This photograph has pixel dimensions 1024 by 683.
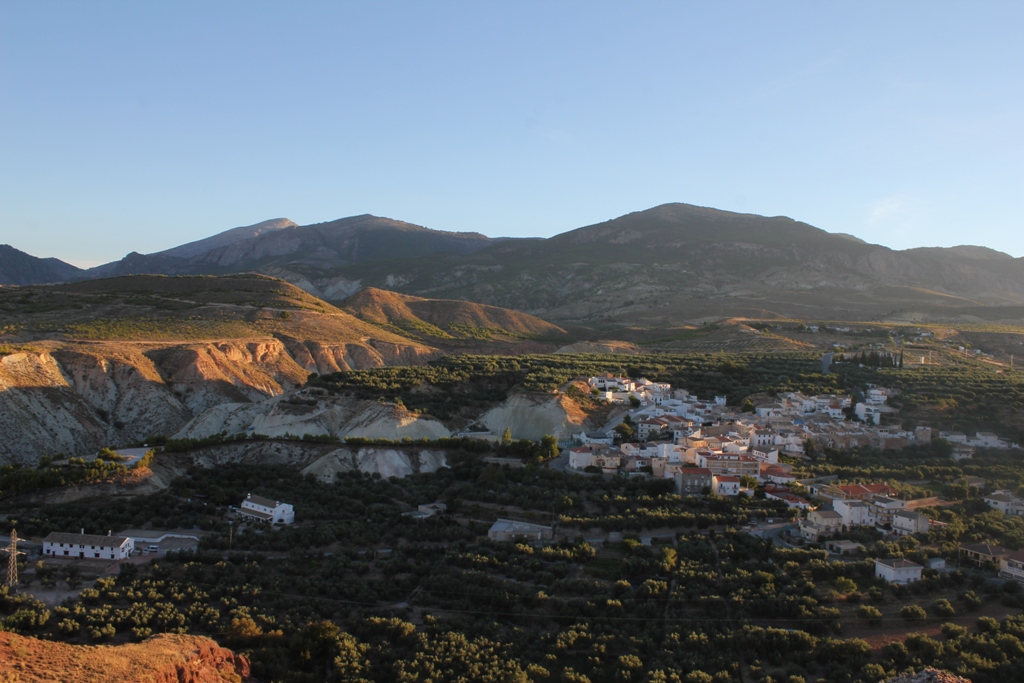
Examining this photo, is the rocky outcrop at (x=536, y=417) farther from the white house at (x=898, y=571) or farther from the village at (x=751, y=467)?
the white house at (x=898, y=571)

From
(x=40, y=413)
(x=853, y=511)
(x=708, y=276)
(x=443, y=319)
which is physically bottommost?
(x=853, y=511)

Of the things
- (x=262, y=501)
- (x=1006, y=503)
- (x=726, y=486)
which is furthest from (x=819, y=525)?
(x=262, y=501)

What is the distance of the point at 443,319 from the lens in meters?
92.2

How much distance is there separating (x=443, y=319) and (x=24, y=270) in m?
105

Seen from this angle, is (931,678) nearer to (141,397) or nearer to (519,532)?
(519,532)

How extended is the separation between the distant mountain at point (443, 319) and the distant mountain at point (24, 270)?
8709 cm

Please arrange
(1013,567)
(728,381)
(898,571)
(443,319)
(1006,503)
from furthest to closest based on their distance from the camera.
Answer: (443,319) < (728,381) < (1006,503) < (1013,567) < (898,571)

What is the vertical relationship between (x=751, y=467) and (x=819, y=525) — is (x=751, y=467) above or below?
above

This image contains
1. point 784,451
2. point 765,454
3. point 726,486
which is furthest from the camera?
point 784,451

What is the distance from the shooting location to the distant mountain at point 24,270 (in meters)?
146

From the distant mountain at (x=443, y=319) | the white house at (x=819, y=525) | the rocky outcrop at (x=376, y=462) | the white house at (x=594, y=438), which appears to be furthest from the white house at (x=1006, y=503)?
the distant mountain at (x=443, y=319)

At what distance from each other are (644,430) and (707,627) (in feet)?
62.7

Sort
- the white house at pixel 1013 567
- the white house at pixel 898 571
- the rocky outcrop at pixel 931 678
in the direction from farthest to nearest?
the white house at pixel 1013 567
the white house at pixel 898 571
the rocky outcrop at pixel 931 678

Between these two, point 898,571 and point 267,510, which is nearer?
point 898,571
